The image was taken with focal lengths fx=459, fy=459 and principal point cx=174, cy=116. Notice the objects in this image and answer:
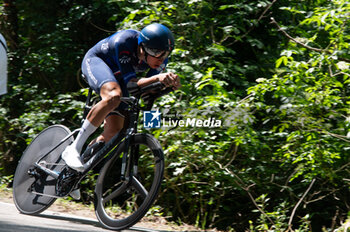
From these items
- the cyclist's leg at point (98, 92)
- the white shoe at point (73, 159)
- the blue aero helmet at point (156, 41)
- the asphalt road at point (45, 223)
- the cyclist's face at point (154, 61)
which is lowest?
the asphalt road at point (45, 223)

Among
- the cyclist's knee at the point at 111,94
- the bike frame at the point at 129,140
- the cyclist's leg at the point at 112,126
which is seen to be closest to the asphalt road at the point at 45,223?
the bike frame at the point at 129,140

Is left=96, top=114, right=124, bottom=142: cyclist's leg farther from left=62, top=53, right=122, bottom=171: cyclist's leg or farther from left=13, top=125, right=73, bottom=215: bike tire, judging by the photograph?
left=13, top=125, right=73, bottom=215: bike tire

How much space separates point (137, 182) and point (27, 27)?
6.00 m

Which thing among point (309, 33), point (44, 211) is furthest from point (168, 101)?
point (309, 33)

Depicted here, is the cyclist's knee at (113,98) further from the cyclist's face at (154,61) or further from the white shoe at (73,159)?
the white shoe at (73,159)

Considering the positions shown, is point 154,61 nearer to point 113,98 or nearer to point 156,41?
point 156,41

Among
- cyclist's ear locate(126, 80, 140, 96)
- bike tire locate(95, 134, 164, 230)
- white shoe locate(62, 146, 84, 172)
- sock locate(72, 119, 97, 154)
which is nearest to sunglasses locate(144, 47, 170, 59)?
cyclist's ear locate(126, 80, 140, 96)

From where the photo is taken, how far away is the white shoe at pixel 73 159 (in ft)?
13.3

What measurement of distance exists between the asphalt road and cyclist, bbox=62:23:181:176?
522 millimetres

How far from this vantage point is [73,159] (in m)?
4.11

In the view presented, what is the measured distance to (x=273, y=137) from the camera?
642cm

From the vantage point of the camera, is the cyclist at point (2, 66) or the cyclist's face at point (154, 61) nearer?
the cyclist's face at point (154, 61)

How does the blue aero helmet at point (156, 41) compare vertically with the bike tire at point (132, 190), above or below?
above

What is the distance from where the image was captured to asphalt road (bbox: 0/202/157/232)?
11.9 ft
